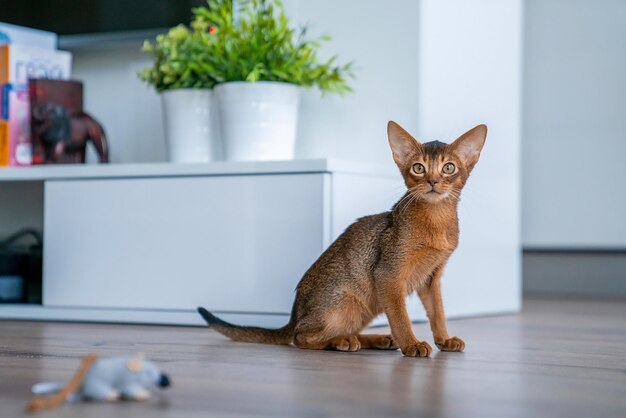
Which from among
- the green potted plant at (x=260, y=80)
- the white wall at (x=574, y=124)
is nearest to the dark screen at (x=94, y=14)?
the green potted plant at (x=260, y=80)

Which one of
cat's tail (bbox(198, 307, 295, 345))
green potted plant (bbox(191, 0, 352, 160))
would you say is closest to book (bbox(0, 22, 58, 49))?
green potted plant (bbox(191, 0, 352, 160))

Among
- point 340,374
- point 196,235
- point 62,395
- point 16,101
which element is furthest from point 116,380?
point 16,101

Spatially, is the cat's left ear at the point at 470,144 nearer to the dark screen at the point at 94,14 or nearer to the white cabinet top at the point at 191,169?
the white cabinet top at the point at 191,169

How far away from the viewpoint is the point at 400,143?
1.78 metres

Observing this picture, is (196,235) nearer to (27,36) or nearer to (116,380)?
(27,36)

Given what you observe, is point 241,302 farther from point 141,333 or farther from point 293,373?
point 293,373

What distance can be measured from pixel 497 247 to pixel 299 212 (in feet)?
2.51

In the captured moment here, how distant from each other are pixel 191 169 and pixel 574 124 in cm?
188

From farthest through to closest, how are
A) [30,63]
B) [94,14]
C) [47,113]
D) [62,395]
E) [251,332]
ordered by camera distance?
1. [94,14]
2. [30,63]
3. [47,113]
4. [251,332]
5. [62,395]

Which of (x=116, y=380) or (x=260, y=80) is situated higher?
(x=260, y=80)

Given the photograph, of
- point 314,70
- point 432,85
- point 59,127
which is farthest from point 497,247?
point 59,127

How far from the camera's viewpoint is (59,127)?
2625 millimetres

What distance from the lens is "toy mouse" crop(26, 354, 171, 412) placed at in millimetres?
1185

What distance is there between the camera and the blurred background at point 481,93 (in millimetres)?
2471
